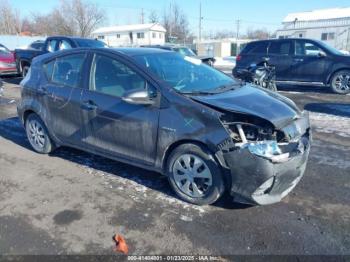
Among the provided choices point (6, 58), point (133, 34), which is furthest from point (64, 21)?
point (6, 58)

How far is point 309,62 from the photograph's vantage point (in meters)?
10.7

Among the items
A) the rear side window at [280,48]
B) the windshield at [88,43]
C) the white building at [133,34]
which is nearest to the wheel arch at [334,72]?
the rear side window at [280,48]

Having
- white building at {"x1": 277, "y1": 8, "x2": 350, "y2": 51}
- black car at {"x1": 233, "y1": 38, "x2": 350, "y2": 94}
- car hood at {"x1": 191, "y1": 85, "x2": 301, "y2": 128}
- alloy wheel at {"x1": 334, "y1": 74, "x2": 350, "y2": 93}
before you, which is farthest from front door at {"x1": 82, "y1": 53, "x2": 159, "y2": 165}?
white building at {"x1": 277, "y1": 8, "x2": 350, "y2": 51}

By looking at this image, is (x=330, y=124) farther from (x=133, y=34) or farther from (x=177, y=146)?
(x=133, y=34)

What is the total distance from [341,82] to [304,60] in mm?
1360

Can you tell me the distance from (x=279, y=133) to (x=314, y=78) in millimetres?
8420

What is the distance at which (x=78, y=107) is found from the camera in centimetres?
433

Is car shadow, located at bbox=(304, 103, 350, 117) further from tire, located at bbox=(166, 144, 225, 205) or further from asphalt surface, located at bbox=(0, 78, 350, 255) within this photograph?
tire, located at bbox=(166, 144, 225, 205)

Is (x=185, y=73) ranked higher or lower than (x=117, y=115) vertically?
higher

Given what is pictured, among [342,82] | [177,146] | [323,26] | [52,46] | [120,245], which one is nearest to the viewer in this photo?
[120,245]

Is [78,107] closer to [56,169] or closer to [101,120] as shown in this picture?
[101,120]

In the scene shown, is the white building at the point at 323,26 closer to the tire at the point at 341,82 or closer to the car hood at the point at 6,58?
the tire at the point at 341,82

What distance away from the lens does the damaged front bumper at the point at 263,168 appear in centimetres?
307

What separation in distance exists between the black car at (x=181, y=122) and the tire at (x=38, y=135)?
0.35 m
